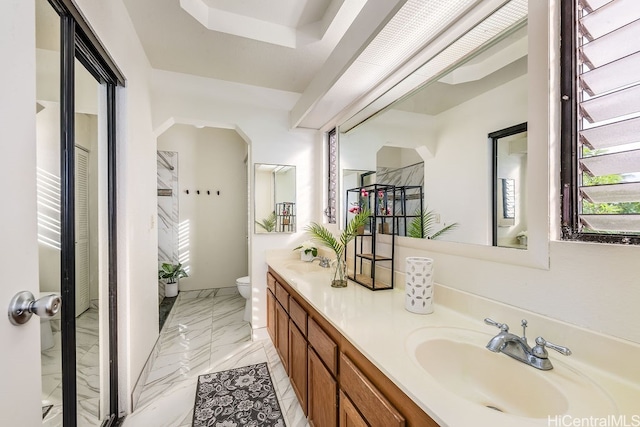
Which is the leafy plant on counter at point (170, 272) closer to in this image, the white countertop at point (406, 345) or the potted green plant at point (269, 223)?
the potted green plant at point (269, 223)

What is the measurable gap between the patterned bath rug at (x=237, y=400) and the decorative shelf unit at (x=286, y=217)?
131cm

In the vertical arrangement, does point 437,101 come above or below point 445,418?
above

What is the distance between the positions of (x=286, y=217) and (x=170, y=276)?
2.10 meters

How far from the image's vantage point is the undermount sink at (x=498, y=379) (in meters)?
0.71

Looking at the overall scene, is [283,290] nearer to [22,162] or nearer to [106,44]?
[22,162]

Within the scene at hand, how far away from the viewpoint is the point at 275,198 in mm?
2838

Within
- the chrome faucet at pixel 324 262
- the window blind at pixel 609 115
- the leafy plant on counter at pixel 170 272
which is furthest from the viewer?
the leafy plant on counter at pixel 170 272

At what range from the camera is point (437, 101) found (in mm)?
1451

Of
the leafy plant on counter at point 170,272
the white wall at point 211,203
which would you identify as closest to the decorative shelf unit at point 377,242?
the white wall at point 211,203

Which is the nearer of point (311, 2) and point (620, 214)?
point (620, 214)

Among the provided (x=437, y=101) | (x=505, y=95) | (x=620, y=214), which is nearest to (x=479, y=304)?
(x=620, y=214)

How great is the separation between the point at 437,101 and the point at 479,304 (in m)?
1.05

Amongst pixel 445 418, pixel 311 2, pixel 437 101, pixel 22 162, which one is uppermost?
pixel 311 2

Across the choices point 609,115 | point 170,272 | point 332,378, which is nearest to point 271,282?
point 332,378
